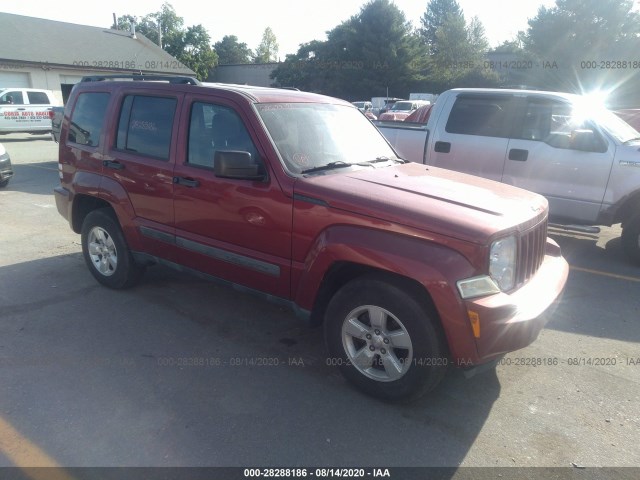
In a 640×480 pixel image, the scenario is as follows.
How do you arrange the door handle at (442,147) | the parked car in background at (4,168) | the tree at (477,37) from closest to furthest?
the door handle at (442,147) < the parked car in background at (4,168) < the tree at (477,37)

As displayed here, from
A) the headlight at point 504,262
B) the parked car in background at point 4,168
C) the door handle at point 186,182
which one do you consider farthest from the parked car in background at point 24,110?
the headlight at point 504,262

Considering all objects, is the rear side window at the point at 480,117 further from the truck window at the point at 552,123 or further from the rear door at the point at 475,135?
the truck window at the point at 552,123

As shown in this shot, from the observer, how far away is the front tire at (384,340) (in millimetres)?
3193

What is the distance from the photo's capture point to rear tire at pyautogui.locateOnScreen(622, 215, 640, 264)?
6.38 meters

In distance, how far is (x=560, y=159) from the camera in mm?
6750

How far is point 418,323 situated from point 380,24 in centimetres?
5091

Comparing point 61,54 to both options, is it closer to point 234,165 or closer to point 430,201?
point 234,165

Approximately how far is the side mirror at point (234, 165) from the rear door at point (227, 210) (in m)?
0.11

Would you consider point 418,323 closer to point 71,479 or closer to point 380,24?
point 71,479

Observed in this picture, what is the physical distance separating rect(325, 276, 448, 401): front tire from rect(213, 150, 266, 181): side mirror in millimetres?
1080

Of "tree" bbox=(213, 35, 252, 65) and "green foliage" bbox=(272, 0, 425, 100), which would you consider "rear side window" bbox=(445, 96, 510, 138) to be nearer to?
"green foliage" bbox=(272, 0, 425, 100)

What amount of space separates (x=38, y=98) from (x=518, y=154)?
68.6 ft


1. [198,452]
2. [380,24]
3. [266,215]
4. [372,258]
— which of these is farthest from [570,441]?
[380,24]

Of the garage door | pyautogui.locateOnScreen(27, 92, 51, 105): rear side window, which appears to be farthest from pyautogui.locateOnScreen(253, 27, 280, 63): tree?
pyautogui.locateOnScreen(27, 92, 51, 105): rear side window
